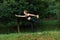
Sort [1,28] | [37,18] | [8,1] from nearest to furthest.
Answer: [8,1] → [37,18] → [1,28]

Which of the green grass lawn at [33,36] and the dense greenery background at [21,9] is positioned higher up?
the dense greenery background at [21,9]

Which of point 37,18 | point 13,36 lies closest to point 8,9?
point 37,18

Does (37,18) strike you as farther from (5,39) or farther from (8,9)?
(5,39)

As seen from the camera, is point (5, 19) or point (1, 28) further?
point (1, 28)

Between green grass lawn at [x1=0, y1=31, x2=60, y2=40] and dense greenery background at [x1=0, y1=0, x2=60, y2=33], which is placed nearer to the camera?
green grass lawn at [x1=0, y1=31, x2=60, y2=40]

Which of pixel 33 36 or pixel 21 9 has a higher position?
pixel 21 9

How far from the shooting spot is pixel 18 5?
10852 millimetres

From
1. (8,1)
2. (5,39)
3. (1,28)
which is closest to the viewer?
(5,39)

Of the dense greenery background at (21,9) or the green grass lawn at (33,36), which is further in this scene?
the dense greenery background at (21,9)

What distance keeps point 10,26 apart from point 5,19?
3.85 feet

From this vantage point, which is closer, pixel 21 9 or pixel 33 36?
pixel 33 36

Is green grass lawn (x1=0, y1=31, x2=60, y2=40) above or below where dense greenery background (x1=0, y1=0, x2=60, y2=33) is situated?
below

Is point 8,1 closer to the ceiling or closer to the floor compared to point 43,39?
closer to the ceiling

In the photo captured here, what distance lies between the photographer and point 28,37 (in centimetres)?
885
